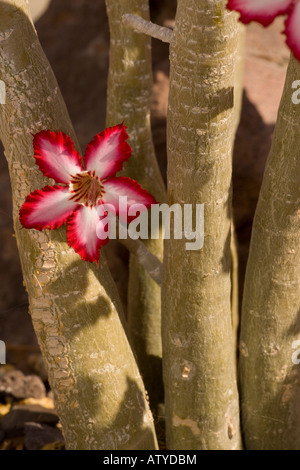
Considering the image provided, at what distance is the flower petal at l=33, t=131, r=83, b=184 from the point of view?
104cm

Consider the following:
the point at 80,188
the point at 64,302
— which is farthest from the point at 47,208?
the point at 64,302

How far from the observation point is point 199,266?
1183 mm

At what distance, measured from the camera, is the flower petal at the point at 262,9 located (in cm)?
72

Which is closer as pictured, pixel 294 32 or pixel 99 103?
pixel 294 32

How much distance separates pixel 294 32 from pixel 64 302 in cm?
69

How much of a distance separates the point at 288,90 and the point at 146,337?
0.76 metres

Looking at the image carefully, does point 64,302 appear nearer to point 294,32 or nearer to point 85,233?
point 85,233

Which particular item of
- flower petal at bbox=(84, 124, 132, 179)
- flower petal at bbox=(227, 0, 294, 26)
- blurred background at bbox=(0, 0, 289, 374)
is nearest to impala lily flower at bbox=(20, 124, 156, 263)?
flower petal at bbox=(84, 124, 132, 179)

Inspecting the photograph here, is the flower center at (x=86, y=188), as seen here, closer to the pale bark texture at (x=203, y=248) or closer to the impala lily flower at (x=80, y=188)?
the impala lily flower at (x=80, y=188)

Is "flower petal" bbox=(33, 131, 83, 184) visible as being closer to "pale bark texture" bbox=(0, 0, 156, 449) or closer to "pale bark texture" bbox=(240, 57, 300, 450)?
"pale bark texture" bbox=(0, 0, 156, 449)

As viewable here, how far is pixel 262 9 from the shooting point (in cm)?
73

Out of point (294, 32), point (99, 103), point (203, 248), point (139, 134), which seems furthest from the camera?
point (99, 103)

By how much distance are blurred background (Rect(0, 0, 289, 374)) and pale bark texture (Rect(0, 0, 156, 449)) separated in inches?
14.6
